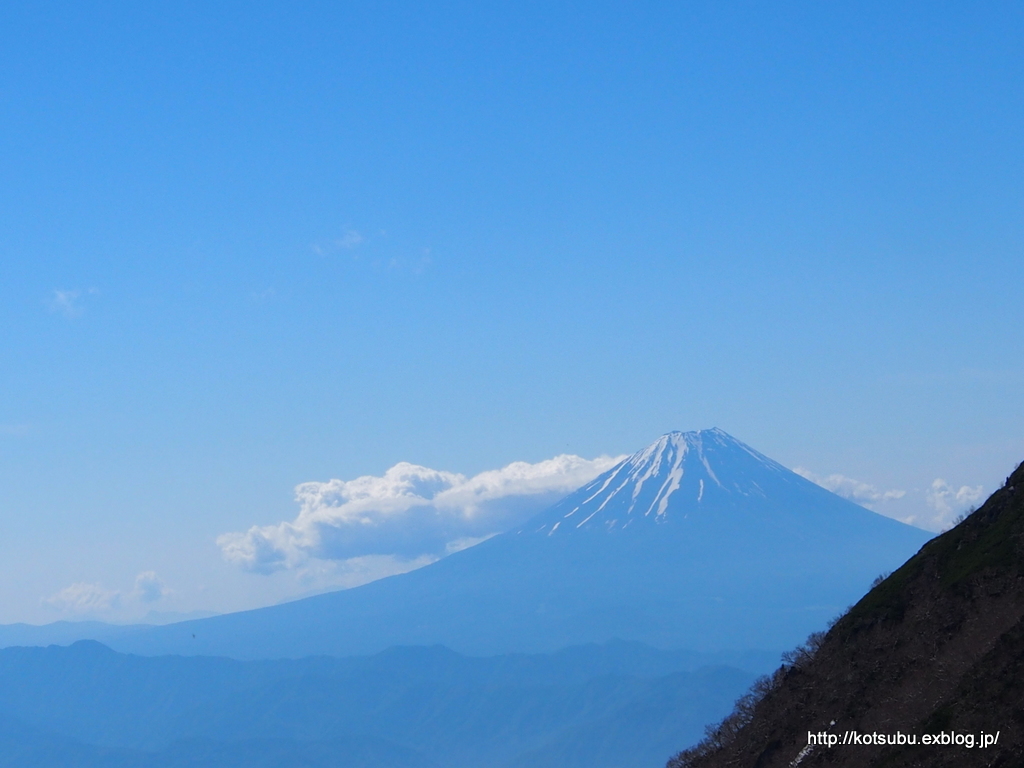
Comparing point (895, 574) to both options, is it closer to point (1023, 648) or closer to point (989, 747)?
point (1023, 648)

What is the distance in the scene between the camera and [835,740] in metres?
30.9

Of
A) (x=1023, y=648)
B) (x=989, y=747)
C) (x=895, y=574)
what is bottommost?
(x=989, y=747)

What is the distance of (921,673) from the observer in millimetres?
30891

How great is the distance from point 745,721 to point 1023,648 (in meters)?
15.4

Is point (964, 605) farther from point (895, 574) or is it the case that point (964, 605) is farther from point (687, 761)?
point (687, 761)

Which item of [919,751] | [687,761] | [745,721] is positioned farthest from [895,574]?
[919,751]

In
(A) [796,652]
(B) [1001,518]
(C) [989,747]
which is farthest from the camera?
(A) [796,652]

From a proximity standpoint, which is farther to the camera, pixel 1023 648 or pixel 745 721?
pixel 745 721

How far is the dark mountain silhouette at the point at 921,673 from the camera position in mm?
26266

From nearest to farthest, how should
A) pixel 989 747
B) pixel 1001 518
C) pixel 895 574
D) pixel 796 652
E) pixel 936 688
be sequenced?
pixel 989 747, pixel 936 688, pixel 1001 518, pixel 895 574, pixel 796 652

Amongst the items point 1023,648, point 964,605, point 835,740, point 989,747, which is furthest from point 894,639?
point 989,747

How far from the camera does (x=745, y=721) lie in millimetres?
40719

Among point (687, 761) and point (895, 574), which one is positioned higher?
point (895, 574)

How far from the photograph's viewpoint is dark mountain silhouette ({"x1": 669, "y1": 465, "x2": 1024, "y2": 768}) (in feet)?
86.2
